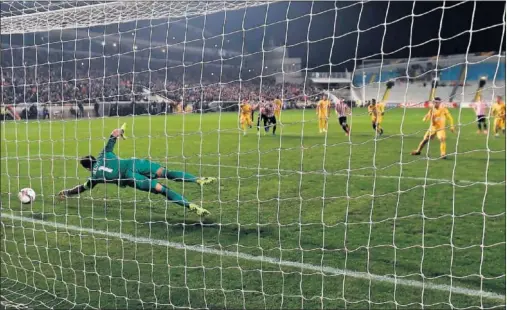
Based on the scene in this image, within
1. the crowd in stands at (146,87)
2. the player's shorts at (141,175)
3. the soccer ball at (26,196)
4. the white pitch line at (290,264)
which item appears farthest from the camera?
the soccer ball at (26,196)

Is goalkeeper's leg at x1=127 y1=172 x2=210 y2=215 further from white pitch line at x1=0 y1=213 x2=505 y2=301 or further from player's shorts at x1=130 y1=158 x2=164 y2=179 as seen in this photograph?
white pitch line at x1=0 y1=213 x2=505 y2=301

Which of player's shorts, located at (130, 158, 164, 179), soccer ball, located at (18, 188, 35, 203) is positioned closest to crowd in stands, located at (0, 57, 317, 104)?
player's shorts, located at (130, 158, 164, 179)

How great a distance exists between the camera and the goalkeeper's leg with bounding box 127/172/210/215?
5121 mm

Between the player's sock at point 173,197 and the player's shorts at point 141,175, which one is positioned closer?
the player's shorts at point 141,175

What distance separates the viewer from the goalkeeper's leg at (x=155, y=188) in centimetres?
512

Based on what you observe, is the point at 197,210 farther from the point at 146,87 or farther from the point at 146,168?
the point at 146,87

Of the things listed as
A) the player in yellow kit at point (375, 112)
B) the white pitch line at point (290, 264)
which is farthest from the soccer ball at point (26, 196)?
the player in yellow kit at point (375, 112)

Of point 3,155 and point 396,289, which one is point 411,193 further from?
point 3,155

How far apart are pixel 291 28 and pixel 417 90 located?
25.3 ft

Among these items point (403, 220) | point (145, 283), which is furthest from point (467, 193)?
point (145, 283)

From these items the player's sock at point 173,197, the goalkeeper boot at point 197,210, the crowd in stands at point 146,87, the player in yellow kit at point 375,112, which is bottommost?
the goalkeeper boot at point 197,210

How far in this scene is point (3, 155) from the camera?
12.3 meters

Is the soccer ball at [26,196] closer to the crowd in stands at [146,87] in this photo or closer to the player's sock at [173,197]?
the crowd in stands at [146,87]

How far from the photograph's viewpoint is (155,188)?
525 cm
